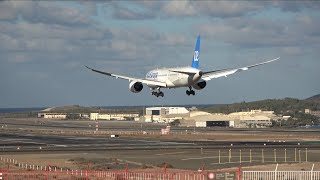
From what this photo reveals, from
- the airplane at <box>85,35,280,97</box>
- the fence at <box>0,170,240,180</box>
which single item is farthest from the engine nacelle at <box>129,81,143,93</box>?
the fence at <box>0,170,240,180</box>

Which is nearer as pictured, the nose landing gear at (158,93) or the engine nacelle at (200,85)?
the engine nacelle at (200,85)

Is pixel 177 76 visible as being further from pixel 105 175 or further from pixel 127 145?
pixel 105 175

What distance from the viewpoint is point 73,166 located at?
68500 mm

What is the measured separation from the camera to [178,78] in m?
107

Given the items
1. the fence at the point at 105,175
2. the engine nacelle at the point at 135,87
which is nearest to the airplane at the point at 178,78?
the engine nacelle at the point at 135,87

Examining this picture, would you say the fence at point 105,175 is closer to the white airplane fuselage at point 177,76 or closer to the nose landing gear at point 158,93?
the white airplane fuselage at point 177,76

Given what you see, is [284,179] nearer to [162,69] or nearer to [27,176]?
[27,176]

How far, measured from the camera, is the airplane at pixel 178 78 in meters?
103

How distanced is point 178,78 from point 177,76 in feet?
1.54

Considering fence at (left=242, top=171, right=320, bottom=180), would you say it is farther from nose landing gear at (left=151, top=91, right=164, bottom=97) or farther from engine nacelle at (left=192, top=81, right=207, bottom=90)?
nose landing gear at (left=151, top=91, right=164, bottom=97)

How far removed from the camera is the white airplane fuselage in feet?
334

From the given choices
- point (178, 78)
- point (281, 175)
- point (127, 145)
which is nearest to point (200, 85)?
point (178, 78)

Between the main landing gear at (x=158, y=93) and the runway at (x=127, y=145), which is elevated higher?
the main landing gear at (x=158, y=93)

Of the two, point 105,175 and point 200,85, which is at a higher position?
point 200,85
